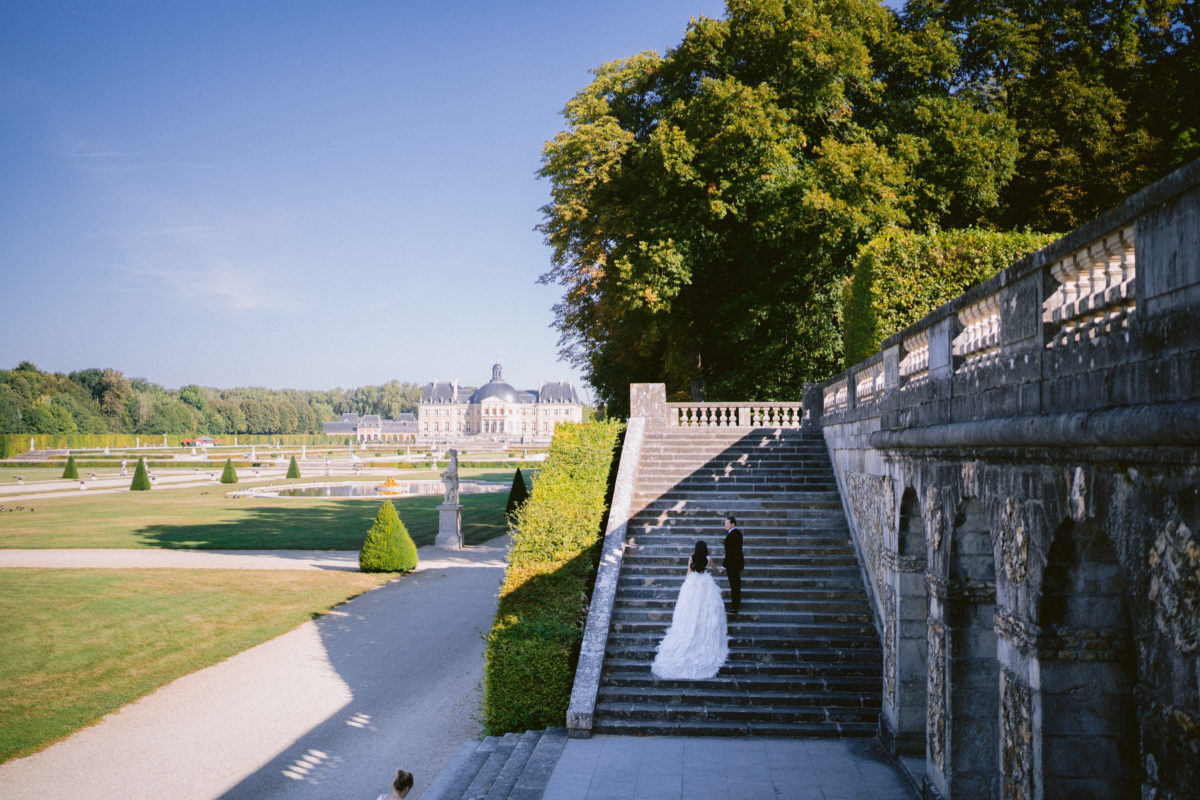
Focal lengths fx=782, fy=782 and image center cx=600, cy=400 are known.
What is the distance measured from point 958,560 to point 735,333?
17287 millimetres

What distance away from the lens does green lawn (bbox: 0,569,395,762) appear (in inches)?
474

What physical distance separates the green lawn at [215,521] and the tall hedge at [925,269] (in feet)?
58.2

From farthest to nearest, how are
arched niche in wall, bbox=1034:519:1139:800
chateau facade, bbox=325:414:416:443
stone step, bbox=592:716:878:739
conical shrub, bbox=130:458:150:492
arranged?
chateau facade, bbox=325:414:416:443
conical shrub, bbox=130:458:150:492
stone step, bbox=592:716:878:739
arched niche in wall, bbox=1034:519:1139:800

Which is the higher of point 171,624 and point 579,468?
point 579,468

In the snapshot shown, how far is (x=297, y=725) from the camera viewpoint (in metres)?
11.7

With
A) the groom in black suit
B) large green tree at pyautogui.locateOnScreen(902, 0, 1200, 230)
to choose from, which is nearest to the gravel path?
the groom in black suit

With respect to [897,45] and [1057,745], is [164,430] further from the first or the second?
[1057,745]

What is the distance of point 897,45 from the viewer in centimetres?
2312

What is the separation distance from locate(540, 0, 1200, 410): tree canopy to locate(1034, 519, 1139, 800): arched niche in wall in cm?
1605

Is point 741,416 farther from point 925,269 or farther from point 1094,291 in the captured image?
point 1094,291

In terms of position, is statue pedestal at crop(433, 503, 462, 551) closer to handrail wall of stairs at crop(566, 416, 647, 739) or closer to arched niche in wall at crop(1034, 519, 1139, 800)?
handrail wall of stairs at crop(566, 416, 647, 739)

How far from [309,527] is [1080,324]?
31376 mm

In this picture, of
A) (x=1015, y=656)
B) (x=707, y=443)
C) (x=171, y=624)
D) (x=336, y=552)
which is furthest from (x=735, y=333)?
(x=1015, y=656)

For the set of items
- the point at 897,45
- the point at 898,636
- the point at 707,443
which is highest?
the point at 897,45
